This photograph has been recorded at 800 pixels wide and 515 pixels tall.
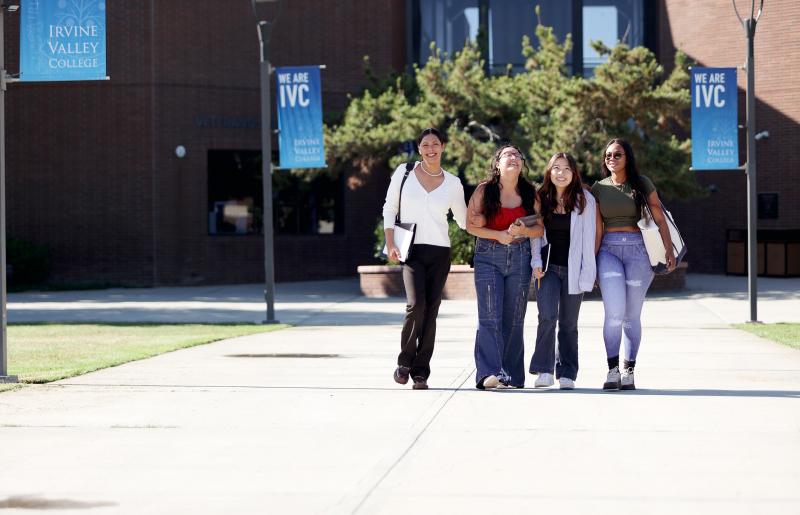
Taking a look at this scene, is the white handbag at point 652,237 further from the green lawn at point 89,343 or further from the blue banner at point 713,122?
the blue banner at point 713,122

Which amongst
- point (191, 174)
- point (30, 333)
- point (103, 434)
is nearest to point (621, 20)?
point (191, 174)

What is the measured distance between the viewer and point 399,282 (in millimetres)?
27500

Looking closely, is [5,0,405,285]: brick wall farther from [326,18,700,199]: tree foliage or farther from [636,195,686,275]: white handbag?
[636,195,686,275]: white handbag

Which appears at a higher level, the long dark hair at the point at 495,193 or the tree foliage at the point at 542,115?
the tree foliage at the point at 542,115

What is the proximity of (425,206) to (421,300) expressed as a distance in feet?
2.33

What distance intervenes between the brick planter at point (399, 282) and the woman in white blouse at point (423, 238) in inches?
639

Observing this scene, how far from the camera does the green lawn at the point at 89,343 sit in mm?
12344

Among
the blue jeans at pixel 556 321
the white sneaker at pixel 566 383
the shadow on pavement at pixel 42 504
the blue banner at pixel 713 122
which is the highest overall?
the blue banner at pixel 713 122

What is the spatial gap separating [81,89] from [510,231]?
23.3m

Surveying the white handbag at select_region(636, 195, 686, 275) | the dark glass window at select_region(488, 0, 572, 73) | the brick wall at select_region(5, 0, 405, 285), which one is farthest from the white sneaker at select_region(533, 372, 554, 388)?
the dark glass window at select_region(488, 0, 572, 73)

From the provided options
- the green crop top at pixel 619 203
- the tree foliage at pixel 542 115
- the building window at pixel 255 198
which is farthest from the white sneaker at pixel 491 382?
the building window at pixel 255 198

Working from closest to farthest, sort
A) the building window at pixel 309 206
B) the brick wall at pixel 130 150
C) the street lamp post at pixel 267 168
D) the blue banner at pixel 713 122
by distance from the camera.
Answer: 1. the street lamp post at pixel 267 168
2. the blue banner at pixel 713 122
3. the brick wall at pixel 130 150
4. the building window at pixel 309 206

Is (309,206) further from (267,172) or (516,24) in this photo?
(267,172)

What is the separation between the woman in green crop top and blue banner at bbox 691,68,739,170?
1081cm
